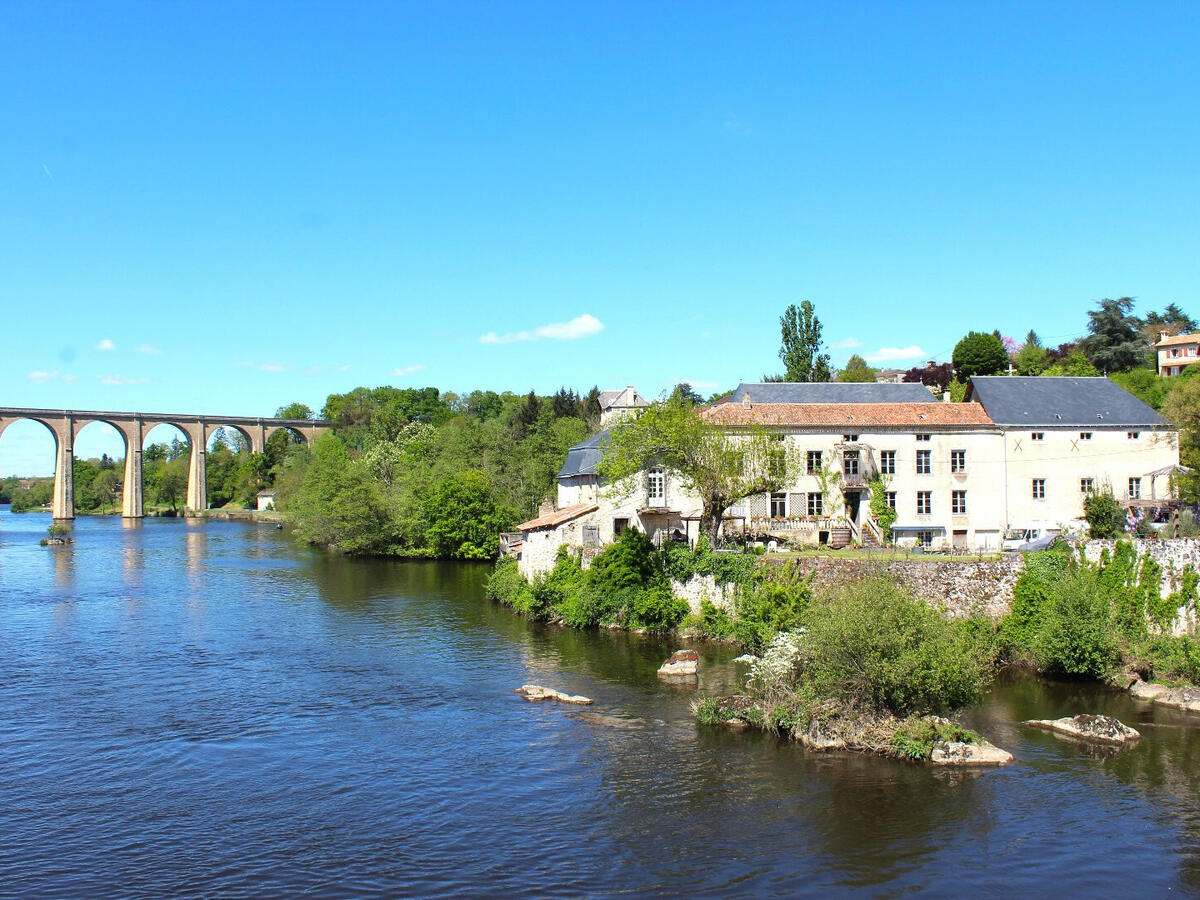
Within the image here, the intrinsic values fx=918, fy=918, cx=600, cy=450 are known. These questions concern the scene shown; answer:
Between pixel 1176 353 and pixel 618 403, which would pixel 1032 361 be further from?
Answer: pixel 618 403

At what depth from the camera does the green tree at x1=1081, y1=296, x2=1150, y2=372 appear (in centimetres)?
7331

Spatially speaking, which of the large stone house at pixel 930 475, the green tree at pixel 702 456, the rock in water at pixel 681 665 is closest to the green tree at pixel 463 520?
the large stone house at pixel 930 475

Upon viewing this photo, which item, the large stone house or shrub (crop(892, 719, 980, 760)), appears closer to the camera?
shrub (crop(892, 719, 980, 760))

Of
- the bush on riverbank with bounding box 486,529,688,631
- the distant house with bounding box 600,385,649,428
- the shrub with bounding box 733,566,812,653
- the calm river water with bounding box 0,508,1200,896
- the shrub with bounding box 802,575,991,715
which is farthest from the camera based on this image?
the distant house with bounding box 600,385,649,428

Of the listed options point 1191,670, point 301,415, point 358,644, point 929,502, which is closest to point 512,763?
point 358,644

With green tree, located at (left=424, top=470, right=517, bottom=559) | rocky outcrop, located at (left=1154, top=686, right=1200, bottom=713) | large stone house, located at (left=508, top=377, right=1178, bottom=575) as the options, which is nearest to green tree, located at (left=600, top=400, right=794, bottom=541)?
large stone house, located at (left=508, top=377, right=1178, bottom=575)

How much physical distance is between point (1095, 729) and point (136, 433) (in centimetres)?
12503

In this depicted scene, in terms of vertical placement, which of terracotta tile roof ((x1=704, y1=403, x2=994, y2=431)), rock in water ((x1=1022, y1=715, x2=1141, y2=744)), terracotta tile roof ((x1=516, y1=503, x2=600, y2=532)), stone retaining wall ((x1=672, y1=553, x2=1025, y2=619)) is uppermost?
terracotta tile roof ((x1=704, y1=403, x2=994, y2=431))

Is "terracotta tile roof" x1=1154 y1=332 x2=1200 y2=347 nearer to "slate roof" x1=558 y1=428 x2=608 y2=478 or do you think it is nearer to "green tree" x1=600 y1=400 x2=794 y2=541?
"green tree" x1=600 y1=400 x2=794 y2=541

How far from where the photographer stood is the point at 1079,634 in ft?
92.4

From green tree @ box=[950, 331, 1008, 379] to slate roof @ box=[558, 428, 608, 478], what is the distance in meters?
37.9

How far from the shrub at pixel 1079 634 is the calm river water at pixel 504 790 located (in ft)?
3.22

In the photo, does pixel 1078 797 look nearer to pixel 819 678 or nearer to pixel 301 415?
pixel 819 678

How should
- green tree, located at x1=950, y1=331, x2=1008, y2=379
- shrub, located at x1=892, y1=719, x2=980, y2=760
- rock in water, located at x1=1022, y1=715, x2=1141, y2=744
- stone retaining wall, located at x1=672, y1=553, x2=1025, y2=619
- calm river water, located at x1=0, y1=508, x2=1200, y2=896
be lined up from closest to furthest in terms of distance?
calm river water, located at x1=0, y1=508, x2=1200, y2=896 → shrub, located at x1=892, y1=719, x2=980, y2=760 → rock in water, located at x1=1022, y1=715, x2=1141, y2=744 → stone retaining wall, located at x1=672, y1=553, x2=1025, y2=619 → green tree, located at x1=950, y1=331, x2=1008, y2=379
